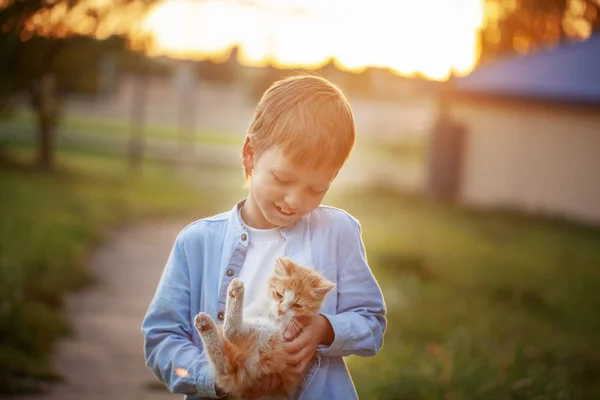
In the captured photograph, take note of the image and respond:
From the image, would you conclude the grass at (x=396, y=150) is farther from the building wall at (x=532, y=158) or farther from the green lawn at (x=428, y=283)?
the green lawn at (x=428, y=283)

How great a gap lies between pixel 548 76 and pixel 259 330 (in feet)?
44.3

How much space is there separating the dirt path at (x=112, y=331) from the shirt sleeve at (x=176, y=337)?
2993 mm

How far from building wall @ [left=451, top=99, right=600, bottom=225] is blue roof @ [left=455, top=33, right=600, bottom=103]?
250mm

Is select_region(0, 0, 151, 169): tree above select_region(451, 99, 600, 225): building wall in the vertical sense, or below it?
above

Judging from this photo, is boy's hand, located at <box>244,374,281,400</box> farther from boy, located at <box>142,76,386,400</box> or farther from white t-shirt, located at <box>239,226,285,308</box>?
white t-shirt, located at <box>239,226,285,308</box>

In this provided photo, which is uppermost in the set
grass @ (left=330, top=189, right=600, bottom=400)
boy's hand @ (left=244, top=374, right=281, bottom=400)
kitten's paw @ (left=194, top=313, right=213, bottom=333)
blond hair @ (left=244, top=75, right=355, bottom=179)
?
blond hair @ (left=244, top=75, right=355, bottom=179)

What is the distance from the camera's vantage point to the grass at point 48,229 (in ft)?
17.2

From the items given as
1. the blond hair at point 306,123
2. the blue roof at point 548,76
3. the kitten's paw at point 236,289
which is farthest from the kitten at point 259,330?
the blue roof at point 548,76

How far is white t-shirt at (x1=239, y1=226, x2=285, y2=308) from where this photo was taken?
6.91 ft

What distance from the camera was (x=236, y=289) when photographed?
1883 mm

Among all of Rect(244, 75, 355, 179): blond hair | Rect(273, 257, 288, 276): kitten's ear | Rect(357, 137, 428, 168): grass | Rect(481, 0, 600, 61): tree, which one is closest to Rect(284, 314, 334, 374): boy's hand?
Rect(273, 257, 288, 276): kitten's ear

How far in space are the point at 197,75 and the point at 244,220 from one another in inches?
544

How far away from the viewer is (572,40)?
14.9 m

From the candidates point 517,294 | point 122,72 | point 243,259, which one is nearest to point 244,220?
point 243,259
